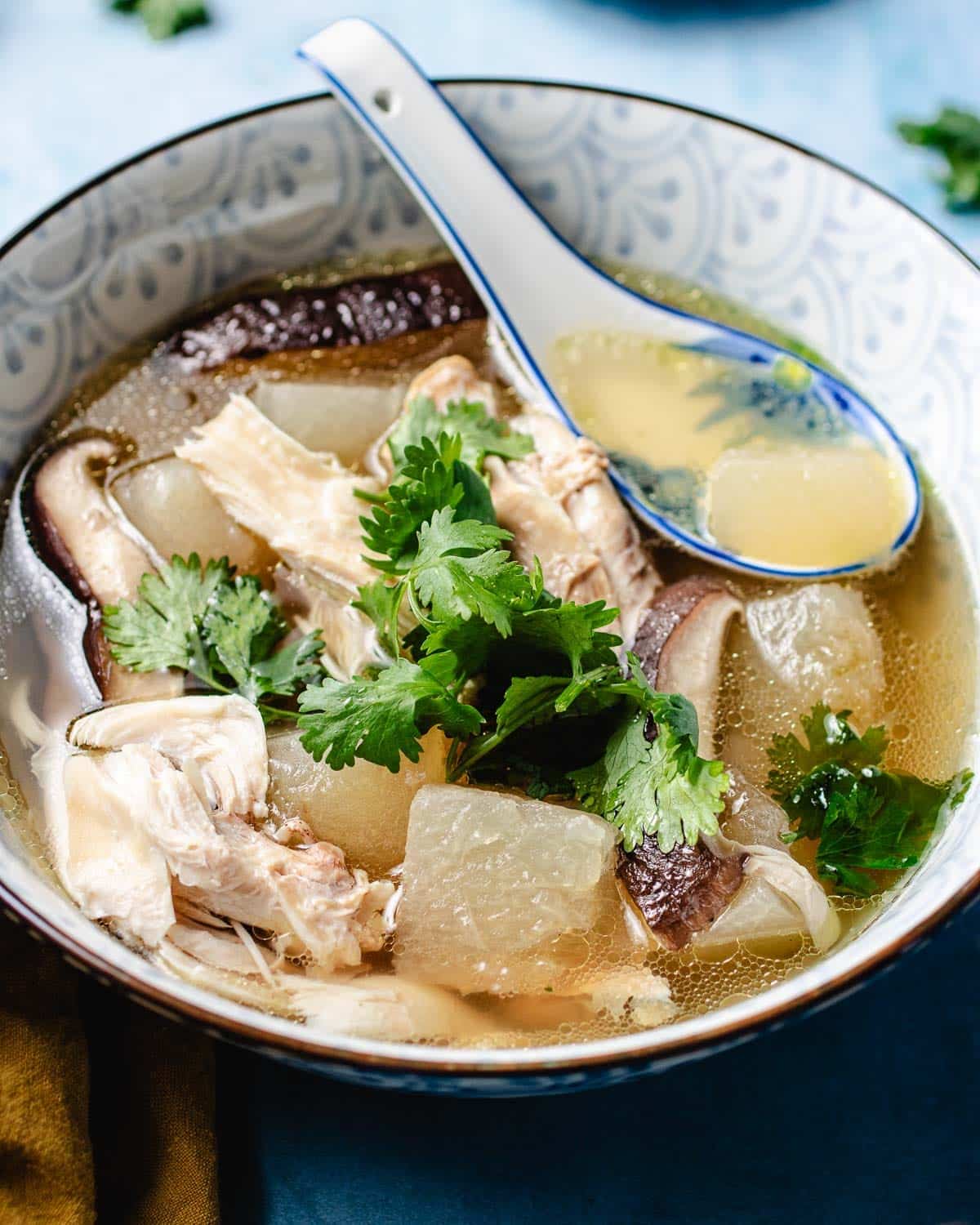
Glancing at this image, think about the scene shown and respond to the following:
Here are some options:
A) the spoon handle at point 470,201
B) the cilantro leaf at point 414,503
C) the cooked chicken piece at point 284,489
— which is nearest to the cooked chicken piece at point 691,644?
the cilantro leaf at point 414,503

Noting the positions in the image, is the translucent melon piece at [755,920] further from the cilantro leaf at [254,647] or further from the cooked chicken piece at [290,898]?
the cilantro leaf at [254,647]

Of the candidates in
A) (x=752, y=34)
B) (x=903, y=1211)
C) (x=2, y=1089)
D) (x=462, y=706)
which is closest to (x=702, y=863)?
(x=462, y=706)

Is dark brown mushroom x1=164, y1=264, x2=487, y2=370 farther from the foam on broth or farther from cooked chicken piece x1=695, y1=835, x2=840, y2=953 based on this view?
cooked chicken piece x1=695, y1=835, x2=840, y2=953

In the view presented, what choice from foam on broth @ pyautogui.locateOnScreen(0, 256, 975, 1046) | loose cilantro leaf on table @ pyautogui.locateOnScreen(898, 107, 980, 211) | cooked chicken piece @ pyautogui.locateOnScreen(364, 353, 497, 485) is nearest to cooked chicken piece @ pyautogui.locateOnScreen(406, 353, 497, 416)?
cooked chicken piece @ pyautogui.locateOnScreen(364, 353, 497, 485)

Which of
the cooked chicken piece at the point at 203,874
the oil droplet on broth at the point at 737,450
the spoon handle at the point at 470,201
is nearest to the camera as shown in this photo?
the cooked chicken piece at the point at 203,874

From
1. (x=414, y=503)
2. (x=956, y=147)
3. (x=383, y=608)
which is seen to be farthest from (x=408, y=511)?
(x=956, y=147)

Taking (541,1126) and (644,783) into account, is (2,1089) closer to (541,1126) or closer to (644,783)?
(541,1126)
